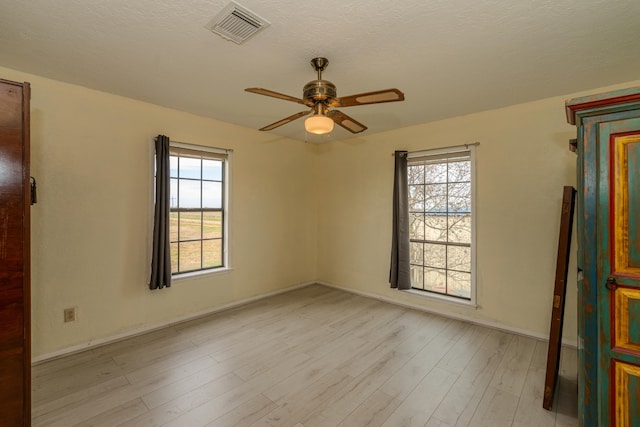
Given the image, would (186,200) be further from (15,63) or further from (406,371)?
(406,371)

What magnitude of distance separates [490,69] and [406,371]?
2.67 m

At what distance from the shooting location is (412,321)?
11.5ft

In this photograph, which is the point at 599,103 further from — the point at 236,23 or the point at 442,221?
the point at 442,221

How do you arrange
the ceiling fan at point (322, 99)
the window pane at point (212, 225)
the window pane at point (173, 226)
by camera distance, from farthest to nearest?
the window pane at point (212, 225), the window pane at point (173, 226), the ceiling fan at point (322, 99)

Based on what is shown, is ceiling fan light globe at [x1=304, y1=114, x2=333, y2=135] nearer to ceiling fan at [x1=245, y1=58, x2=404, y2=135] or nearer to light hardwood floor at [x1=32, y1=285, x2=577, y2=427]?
ceiling fan at [x1=245, y1=58, x2=404, y2=135]

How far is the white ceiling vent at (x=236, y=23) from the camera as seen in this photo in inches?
66.8

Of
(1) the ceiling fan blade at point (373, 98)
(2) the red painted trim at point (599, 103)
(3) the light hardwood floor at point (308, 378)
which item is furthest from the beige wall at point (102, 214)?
(2) the red painted trim at point (599, 103)

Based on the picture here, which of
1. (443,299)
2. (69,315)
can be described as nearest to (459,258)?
(443,299)

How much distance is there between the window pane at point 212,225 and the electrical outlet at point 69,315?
4.84 ft

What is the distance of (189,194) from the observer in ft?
11.9

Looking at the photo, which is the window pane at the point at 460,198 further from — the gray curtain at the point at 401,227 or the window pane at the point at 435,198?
the gray curtain at the point at 401,227

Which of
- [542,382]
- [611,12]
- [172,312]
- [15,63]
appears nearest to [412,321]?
[542,382]

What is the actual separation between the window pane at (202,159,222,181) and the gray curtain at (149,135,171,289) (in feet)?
2.00

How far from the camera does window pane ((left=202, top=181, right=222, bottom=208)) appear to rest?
378 cm
